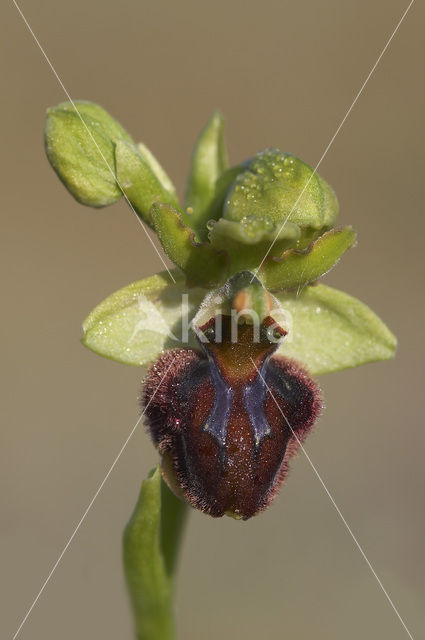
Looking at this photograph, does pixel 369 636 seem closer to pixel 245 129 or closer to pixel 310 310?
pixel 310 310

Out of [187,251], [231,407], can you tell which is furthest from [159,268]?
[231,407]

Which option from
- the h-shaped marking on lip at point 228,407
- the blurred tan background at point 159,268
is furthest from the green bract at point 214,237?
the blurred tan background at point 159,268

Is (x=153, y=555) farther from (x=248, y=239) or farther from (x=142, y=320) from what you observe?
(x=248, y=239)

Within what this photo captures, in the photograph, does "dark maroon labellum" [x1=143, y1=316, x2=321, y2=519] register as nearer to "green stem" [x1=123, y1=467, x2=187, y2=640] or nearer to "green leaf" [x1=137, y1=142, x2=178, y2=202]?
"green stem" [x1=123, y1=467, x2=187, y2=640]

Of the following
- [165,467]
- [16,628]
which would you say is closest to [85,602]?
[16,628]

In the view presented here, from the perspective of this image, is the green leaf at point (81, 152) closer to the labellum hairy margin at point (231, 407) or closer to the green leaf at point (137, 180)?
the green leaf at point (137, 180)
